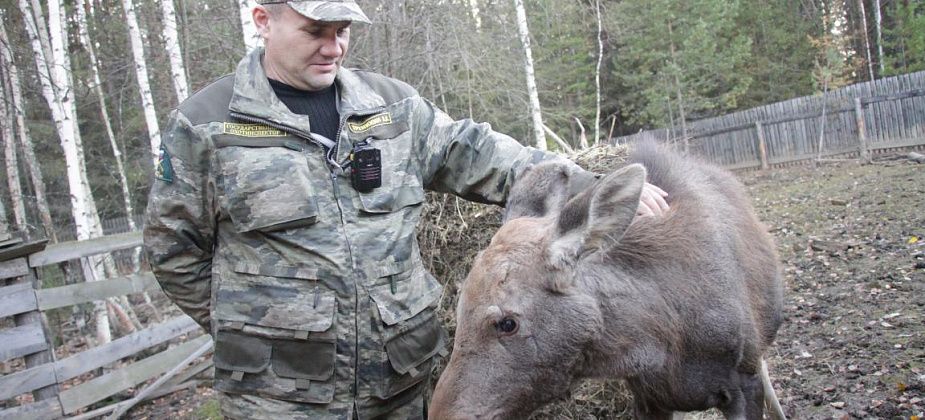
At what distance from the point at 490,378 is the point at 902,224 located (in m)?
8.80

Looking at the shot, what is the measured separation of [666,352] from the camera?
310 centimetres

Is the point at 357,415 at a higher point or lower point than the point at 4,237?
lower

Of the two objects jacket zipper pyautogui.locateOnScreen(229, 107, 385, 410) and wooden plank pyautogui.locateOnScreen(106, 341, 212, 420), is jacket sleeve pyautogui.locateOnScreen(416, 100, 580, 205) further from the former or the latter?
wooden plank pyautogui.locateOnScreen(106, 341, 212, 420)

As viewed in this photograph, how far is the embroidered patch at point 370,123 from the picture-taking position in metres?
Answer: 3.20

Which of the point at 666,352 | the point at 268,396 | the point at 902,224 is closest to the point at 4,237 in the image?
the point at 268,396

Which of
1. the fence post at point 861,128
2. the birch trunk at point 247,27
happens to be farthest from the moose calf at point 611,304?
the fence post at point 861,128

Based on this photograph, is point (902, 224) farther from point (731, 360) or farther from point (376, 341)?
point (376, 341)

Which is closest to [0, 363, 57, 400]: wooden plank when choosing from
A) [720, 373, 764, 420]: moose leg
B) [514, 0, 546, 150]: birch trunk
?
[720, 373, 764, 420]: moose leg

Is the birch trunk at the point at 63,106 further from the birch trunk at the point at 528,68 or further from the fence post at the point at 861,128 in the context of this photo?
the fence post at the point at 861,128

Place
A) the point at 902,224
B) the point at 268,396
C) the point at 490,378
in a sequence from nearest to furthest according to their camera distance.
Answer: the point at 490,378 < the point at 268,396 < the point at 902,224

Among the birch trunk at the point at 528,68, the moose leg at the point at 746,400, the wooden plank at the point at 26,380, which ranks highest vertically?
the birch trunk at the point at 528,68

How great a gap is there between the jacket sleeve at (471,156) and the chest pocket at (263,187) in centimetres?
76

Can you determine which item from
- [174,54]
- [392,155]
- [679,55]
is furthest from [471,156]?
[679,55]

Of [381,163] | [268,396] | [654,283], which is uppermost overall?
[381,163]
